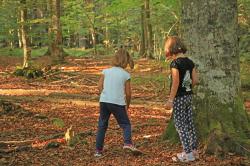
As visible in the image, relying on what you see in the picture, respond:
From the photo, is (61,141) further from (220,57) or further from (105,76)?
(220,57)

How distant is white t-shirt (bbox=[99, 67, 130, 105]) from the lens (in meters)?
5.87

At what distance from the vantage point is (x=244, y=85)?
1370cm

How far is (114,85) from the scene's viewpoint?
19.2 ft

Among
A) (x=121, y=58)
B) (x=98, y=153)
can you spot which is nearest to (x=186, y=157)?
(x=98, y=153)

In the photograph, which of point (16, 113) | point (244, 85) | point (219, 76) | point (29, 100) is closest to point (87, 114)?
point (16, 113)

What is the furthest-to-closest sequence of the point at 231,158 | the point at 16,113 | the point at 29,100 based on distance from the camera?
1. the point at 29,100
2. the point at 16,113
3. the point at 231,158

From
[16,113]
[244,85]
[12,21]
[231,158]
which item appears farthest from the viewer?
[12,21]

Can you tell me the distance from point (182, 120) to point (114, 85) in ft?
3.53

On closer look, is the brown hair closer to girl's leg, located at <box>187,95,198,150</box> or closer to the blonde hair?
the blonde hair

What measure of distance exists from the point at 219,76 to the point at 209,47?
0.45 meters

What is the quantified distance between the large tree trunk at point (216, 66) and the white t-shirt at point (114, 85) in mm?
1147

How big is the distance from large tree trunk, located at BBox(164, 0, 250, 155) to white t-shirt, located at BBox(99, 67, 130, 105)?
1.15 m

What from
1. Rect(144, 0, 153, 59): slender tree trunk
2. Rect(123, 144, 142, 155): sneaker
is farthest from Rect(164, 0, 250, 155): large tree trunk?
Rect(144, 0, 153, 59): slender tree trunk

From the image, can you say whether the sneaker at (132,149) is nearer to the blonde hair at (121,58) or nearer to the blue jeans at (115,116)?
the blue jeans at (115,116)
